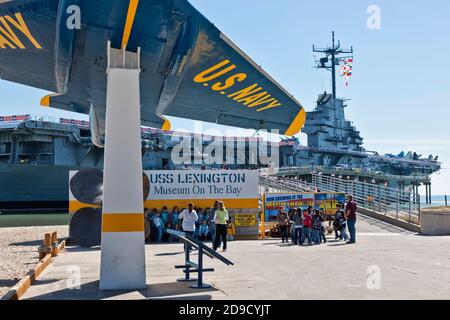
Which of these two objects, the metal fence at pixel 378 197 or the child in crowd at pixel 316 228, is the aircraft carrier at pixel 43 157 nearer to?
the metal fence at pixel 378 197

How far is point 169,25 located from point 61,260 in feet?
24.9

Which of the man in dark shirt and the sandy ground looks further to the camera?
the man in dark shirt

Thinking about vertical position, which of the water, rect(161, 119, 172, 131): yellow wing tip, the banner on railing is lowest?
the water

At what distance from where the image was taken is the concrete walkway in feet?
23.1

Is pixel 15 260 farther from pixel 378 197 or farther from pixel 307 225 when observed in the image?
pixel 378 197

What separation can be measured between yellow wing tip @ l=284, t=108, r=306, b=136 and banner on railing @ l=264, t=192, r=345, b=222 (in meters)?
9.98

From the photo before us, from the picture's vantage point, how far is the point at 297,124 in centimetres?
1029

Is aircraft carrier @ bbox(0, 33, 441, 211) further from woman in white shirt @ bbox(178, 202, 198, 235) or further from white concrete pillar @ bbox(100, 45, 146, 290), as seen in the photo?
white concrete pillar @ bbox(100, 45, 146, 290)

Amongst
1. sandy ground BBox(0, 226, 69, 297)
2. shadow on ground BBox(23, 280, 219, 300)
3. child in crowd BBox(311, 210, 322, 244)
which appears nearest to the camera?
shadow on ground BBox(23, 280, 219, 300)

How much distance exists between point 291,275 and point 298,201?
508 inches

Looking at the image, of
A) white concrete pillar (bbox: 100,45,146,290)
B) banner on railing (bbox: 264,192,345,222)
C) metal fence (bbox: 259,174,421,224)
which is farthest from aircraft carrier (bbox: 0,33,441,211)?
white concrete pillar (bbox: 100,45,146,290)

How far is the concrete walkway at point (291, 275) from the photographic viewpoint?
7.03 metres
